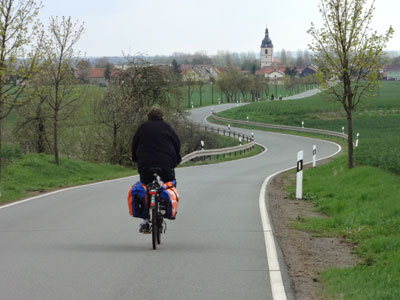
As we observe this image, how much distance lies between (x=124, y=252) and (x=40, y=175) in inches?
500

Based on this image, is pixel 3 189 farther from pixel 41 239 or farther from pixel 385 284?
pixel 385 284

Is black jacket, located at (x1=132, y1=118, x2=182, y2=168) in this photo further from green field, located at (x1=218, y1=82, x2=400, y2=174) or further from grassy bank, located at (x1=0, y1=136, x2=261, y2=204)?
green field, located at (x1=218, y1=82, x2=400, y2=174)

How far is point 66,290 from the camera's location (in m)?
5.84

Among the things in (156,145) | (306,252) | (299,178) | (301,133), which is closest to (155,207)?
(156,145)

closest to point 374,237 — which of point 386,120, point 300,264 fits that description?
point 300,264

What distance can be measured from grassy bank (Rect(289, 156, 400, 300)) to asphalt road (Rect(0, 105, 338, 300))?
0.69 m

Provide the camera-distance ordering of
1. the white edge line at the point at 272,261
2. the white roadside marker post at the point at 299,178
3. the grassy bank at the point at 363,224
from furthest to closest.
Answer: the white roadside marker post at the point at 299,178
the grassy bank at the point at 363,224
the white edge line at the point at 272,261

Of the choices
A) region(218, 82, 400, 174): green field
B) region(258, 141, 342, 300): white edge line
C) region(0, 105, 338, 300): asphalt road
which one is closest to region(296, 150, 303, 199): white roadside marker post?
region(0, 105, 338, 300): asphalt road

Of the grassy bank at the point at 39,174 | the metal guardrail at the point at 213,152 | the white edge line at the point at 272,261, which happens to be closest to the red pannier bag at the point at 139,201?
the white edge line at the point at 272,261

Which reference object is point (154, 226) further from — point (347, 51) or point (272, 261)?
point (347, 51)

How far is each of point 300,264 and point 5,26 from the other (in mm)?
10939

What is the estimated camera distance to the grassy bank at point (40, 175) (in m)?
15.9

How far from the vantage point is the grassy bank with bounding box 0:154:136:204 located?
15.9 metres

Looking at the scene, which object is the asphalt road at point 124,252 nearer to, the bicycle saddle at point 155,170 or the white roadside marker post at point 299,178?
the bicycle saddle at point 155,170
